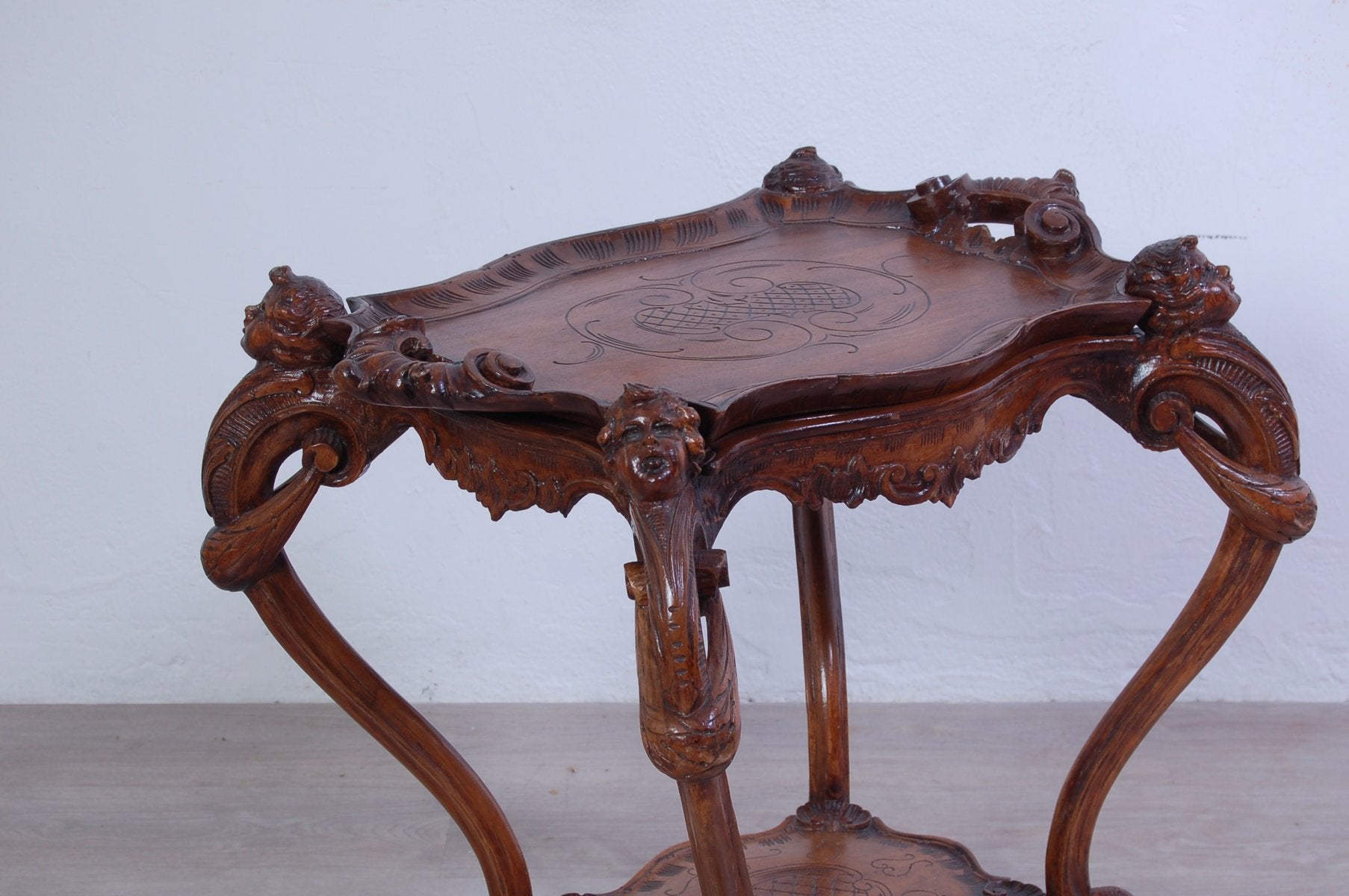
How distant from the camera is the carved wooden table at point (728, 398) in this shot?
1.19 metres

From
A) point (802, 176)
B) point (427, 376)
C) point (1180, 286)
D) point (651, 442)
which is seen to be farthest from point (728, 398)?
point (802, 176)

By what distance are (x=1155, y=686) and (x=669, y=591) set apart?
0.77 m

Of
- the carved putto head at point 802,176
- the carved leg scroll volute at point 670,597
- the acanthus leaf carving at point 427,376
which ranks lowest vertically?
the carved leg scroll volute at point 670,597

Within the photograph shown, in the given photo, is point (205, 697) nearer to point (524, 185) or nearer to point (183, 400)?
point (183, 400)

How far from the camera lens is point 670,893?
6.41ft

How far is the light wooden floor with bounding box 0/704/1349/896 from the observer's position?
86.7 inches

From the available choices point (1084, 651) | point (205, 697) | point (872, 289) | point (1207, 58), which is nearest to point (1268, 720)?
point (1084, 651)

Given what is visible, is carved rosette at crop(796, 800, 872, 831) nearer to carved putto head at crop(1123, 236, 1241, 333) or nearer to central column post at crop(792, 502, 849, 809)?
central column post at crop(792, 502, 849, 809)

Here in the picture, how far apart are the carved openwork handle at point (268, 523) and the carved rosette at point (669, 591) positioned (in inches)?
16.9

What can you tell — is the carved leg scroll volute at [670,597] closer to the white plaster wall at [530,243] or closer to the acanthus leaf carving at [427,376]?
the acanthus leaf carving at [427,376]

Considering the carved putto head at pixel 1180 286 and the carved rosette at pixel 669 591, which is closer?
the carved rosette at pixel 669 591

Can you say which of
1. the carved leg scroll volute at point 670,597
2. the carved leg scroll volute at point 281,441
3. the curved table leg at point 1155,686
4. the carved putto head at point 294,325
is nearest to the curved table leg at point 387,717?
the carved leg scroll volute at point 281,441

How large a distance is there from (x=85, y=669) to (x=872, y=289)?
190 centimetres

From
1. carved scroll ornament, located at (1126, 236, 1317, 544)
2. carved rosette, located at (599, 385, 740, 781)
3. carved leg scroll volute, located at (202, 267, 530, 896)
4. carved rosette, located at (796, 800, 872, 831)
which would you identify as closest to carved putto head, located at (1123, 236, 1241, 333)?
carved scroll ornament, located at (1126, 236, 1317, 544)
